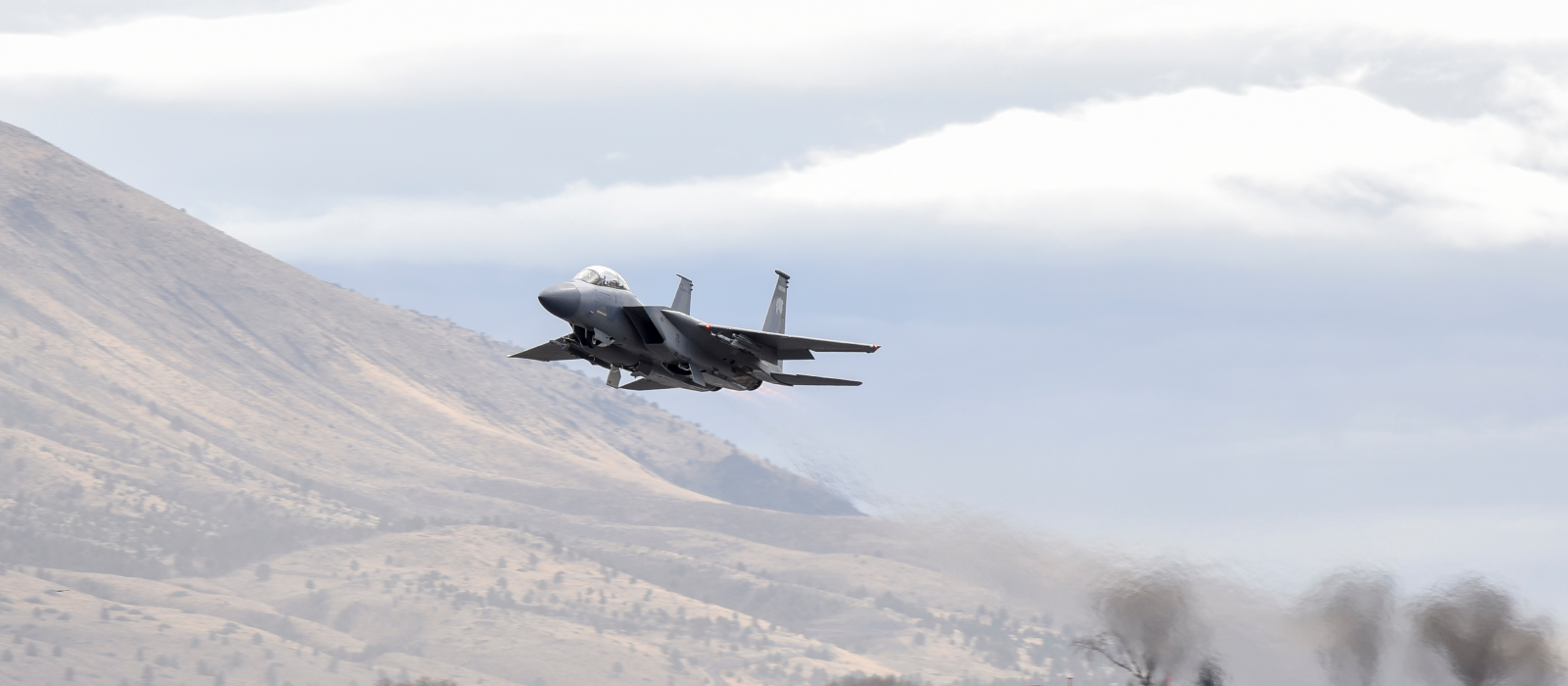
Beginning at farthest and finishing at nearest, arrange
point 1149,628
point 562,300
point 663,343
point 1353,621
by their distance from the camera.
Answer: point 1149,628, point 1353,621, point 663,343, point 562,300

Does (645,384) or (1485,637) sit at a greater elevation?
(645,384)

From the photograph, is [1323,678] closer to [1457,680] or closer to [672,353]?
[1457,680]

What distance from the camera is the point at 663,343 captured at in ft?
164

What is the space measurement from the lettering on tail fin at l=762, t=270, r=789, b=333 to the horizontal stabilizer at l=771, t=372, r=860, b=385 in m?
2.28

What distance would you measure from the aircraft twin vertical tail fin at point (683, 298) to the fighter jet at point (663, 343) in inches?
1.3

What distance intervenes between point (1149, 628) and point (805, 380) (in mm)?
30913

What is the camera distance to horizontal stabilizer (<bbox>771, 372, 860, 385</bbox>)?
176 feet

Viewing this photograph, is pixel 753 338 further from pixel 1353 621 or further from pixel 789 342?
pixel 1353 621

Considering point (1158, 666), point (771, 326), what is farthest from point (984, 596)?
point (771, 326)

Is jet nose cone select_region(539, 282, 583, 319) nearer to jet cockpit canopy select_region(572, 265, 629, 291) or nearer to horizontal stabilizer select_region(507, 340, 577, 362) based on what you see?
jet cockpit canopy select_region(572, 265, 629, 291)

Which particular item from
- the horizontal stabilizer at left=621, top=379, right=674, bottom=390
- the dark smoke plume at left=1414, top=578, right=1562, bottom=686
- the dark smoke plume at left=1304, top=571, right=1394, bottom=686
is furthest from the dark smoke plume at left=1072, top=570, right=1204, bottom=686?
the horizontal stabilizer at left=621, top=379, right=674, bottom=390

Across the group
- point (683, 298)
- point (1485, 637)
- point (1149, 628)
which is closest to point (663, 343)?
point (683, 298)

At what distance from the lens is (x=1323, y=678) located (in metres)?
75.2

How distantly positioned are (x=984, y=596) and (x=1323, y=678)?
39.1 m
